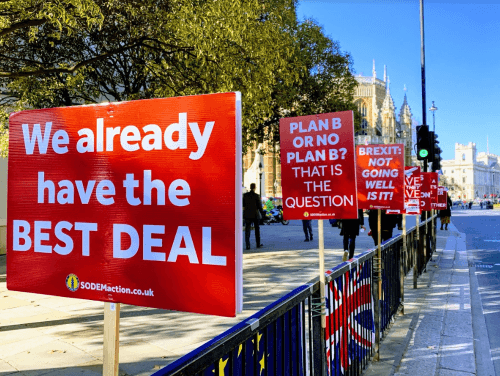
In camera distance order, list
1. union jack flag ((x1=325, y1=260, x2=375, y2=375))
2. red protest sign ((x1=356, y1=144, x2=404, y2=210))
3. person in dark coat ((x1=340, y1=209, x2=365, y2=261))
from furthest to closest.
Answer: person in dark coat ((x1=340, y1=209, x2=365, y2=261)), red protest sign ((x1=356, y1=144, x2=404, y2=210)), union jack flag ((x1=325, y1=260, x2=375, y2=375))

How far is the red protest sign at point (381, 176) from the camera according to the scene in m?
6.84

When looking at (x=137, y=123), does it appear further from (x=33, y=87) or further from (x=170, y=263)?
(x=33, y=87)

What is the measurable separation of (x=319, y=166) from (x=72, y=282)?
101 inches

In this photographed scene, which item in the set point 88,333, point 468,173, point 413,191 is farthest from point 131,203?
point 468,173

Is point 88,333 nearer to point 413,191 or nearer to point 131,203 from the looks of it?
point 131,203

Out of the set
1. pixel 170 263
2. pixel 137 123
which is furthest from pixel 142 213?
pixel 137 123

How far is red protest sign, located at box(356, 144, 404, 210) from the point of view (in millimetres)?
6836

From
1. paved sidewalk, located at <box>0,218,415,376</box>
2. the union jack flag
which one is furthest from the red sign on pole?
the union jack flag

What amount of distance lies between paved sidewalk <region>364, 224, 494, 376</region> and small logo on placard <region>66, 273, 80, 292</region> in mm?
3299

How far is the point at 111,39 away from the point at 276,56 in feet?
12.3

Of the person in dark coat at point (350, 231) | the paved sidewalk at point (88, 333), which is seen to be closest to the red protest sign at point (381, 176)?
the paved sidewalk at point (88, 333)

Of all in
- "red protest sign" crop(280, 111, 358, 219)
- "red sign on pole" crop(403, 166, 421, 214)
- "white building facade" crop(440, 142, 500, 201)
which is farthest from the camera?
"white building facade" crop(440, 142, 500, 201)

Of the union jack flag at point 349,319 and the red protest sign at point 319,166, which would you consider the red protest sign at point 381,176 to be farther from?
the red protest sign at point 319,166

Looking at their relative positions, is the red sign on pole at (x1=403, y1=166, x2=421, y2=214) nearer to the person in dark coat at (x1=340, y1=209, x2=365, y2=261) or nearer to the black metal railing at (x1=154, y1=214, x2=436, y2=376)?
the person in dark coat at (x1=340, y1=209, x2=365, y2=261)
